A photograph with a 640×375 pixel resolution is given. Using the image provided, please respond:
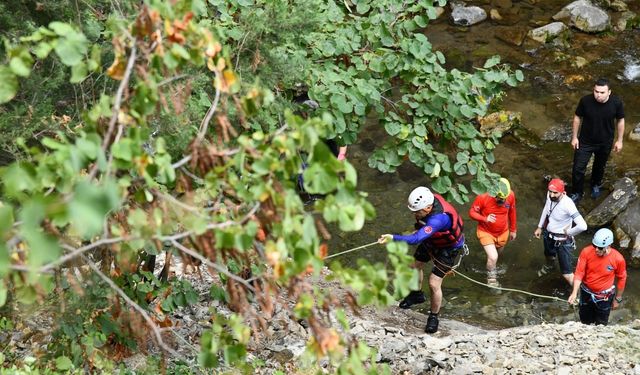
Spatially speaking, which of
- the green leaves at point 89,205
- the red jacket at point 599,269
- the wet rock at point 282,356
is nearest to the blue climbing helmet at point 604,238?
the red jacket at point 599,269

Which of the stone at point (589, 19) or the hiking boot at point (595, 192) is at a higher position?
the stone at point (589, 19)

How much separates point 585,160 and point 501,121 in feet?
8.43

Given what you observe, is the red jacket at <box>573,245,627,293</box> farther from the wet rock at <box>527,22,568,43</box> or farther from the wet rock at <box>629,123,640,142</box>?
the wet rock at <box>527,22,568,43</box>

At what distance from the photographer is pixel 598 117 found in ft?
36.7

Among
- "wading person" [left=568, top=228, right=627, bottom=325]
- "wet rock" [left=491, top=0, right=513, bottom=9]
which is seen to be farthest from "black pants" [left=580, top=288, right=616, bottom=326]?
"wet rock" [left=491, top=0, right=513, bottom=9]

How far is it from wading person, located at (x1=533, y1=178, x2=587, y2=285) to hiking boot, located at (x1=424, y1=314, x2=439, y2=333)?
2.01 meters

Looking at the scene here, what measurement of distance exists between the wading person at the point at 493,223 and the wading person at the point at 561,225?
41 cm

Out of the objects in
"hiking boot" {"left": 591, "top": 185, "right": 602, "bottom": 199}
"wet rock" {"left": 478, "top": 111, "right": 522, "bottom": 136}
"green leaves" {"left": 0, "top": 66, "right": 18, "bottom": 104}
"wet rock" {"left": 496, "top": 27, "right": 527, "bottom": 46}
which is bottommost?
"wet rock" {"left": 478, "top": 111, "right": 522, "bottom": 136}

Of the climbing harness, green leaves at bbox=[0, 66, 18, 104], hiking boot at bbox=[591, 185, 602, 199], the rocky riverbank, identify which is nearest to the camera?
green leaves at bbox=[0, 66, 18, 104]

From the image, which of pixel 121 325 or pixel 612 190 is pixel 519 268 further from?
pixel 121 325

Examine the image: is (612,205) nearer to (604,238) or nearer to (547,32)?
(604,238)

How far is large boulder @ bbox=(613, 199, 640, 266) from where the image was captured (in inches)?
421

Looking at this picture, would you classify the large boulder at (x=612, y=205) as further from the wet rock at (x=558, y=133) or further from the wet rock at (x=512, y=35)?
the wet rock at (x=512, y=35)

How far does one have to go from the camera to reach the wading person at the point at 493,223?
1000 centimetres
